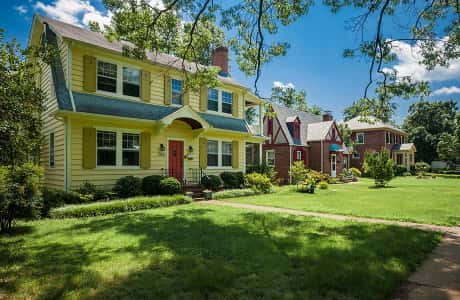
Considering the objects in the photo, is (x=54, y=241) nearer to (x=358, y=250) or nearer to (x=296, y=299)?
(x=296, y=299)

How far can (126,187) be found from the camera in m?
11.3

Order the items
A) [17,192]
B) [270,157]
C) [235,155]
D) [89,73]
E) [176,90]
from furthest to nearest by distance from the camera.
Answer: [270,157] → [235,155] → [176,90] → [89,73] → [17,192]

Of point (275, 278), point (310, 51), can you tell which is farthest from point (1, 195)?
point (310, 51)

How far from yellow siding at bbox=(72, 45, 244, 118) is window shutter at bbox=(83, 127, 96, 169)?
1.79 metres

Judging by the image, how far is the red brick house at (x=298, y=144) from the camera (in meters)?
24.0

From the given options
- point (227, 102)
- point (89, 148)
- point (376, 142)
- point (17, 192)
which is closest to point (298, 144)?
point (227, 102)

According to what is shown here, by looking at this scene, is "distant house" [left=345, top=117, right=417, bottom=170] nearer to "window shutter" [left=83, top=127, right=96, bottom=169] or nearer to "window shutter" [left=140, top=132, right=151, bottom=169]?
"window shutter" [left=140, top=132, right=151, bottom=169]

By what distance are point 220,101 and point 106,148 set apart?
738 centimetres

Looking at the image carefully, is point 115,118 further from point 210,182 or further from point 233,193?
point 233,193

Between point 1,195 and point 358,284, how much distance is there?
6.99 meters

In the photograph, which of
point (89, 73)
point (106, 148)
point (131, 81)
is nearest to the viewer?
point (89, 73)

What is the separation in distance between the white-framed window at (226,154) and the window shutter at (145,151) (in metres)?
5.03

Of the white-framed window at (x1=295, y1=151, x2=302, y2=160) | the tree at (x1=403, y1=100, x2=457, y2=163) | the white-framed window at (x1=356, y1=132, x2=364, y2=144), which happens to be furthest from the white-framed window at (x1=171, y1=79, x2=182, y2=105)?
the tree at (x1=403, y1=100, x2=457, y2=163)

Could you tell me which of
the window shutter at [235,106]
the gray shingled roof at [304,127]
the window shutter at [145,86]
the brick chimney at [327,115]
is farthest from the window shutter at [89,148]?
the brick chimney at [327,115]
